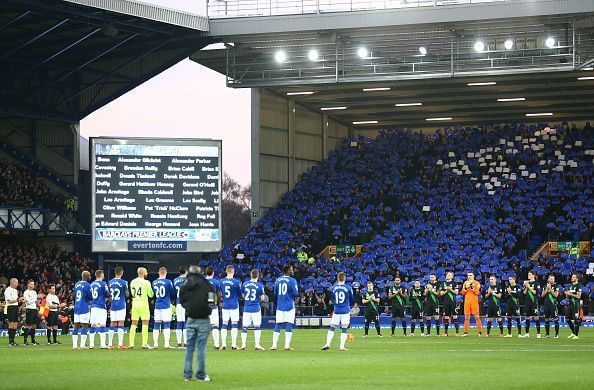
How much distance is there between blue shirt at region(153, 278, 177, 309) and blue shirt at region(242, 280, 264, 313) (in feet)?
7.32

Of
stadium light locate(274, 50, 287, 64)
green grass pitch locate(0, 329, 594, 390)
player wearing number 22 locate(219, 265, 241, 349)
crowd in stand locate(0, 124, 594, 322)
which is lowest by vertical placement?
green grass pitch locate(0, 329, 594, 390)

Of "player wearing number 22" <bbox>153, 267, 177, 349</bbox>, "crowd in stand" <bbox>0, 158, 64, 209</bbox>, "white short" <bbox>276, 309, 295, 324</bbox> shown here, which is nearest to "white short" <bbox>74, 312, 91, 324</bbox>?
"player wearing number 22" <bbox>153, 267, 177, 349</bbox>

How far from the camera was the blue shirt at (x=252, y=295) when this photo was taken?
31.0 m

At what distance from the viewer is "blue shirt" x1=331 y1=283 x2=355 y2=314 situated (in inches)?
1179

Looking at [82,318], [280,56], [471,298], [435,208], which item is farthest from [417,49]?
[82,318]

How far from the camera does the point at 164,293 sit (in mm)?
32469

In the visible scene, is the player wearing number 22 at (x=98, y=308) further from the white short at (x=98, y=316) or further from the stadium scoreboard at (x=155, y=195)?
the stadium scoreboard at (x=155, y=195)

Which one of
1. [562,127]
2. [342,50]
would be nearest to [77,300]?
[342,50]

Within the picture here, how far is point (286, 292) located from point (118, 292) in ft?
17.3

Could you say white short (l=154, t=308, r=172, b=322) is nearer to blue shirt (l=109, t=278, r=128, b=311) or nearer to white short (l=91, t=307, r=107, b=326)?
blue shirt (l=109, t=278, r=128, b=311)

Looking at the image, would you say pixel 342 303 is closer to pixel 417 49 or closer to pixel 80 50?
pixel 417 49

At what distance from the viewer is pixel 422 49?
52750 millimetres

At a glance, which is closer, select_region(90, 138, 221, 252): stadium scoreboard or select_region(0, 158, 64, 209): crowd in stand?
select_region(90, 138, 221, 252): stadium scoreboard

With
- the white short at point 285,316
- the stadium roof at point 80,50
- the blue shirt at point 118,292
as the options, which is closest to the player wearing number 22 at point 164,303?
the blue shirt at point 118,292
